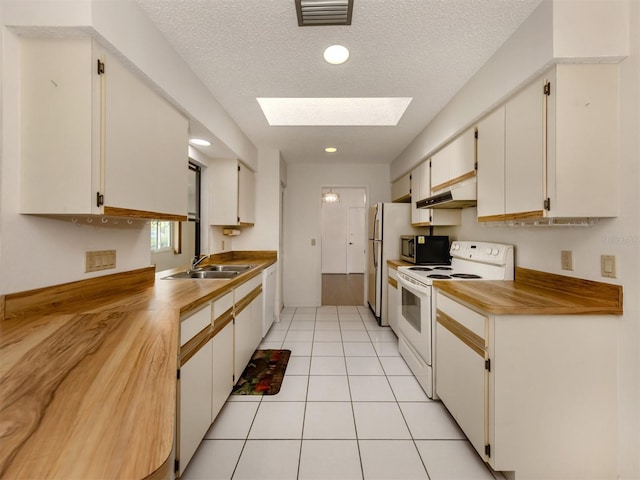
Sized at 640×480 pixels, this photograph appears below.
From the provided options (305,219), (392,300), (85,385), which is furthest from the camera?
(305,219)

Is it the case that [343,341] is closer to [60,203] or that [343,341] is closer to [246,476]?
[246,476]

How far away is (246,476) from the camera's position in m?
1.51

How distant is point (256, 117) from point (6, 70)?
191 centimetres

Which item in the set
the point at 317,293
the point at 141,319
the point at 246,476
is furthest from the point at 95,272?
the point at 317,293

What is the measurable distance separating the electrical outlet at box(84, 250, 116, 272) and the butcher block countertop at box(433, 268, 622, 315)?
6.86ft

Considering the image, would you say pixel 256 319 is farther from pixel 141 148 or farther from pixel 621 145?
pixel 621 145

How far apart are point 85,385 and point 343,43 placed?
2060 mm

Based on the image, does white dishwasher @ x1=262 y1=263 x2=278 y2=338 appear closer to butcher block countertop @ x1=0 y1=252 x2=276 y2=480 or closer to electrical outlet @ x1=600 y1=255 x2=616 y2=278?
butcher block countertop @ x1=0 y1=252 x2=276 y2=480

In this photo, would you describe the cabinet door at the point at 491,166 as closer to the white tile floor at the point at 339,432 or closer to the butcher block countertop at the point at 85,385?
the white tile floor at the point at 339,432

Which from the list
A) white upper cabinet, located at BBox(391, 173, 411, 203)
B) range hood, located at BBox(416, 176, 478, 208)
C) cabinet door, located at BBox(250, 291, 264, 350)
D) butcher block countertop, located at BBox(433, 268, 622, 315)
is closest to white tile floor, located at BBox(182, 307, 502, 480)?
cabinet door, located at BBox(250, 291, 264, 350)

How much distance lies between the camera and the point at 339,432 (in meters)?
1.81

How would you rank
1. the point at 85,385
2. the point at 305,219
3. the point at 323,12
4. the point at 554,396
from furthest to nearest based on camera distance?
1. the point at 305,219
2. the point at 323,12
3. the point at 554,396
4. the point at 85,385

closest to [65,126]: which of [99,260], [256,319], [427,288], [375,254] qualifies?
[99,260]

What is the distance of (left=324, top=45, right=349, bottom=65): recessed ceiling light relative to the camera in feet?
6.04
